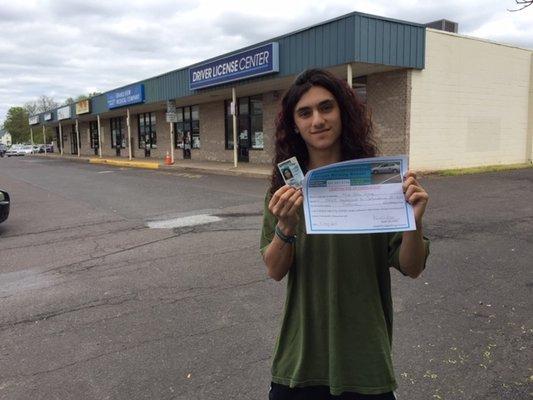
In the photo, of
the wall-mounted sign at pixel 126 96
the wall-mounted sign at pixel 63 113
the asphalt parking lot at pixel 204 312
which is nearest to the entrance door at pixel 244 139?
the wall-mounted sign at pixel 126 96

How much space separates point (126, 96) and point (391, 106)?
66.3 ft

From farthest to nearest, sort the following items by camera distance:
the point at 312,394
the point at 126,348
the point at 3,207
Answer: the point at 3,207 < the point at 126,348 < the point at 312,394

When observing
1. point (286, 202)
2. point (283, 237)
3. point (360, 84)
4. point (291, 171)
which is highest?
point (360, 84)

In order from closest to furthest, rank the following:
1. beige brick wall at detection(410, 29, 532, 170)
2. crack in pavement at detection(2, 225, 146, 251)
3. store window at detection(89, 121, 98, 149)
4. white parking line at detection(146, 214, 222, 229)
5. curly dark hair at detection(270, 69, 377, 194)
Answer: curly dark hair at detection(270, 69, 377, 194)
crack in pavement at detection(2, 225, 146, 251)
white parking line at detection(146, 214, 222, 229)
beige brick wall at detection(410, 29, 532, 170)
store window at detection(89, 121, 98, 149)

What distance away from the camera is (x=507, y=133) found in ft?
65.6

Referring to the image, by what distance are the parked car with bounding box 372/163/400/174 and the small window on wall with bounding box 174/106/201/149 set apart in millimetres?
28100

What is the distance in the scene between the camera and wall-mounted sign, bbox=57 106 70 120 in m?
44.7

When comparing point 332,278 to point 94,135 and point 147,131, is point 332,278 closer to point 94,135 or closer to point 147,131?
point 147,131

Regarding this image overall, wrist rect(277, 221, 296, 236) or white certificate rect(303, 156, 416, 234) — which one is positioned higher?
white certificate rect(303, 156, 416, 234)

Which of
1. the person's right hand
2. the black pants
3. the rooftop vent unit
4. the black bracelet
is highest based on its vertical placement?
the rooftop vent unit

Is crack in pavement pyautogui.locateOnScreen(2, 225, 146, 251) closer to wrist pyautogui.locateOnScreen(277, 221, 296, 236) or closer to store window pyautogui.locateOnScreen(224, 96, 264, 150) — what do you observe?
wrist pyautogui.locateOnScreen(277, 221, 296, 236)

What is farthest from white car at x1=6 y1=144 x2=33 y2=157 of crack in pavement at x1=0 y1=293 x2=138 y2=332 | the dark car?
crack in pavement at x1=0 y1=293 x2=138 y2=332

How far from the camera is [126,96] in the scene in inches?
1241

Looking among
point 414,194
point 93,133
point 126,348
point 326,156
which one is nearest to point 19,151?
point 93,133
